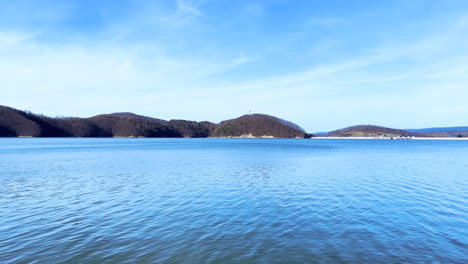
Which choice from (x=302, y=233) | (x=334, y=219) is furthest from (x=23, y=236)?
(x=334, y=219)

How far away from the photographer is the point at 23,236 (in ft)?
39.5

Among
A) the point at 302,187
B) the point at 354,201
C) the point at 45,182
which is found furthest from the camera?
the point at 45,182

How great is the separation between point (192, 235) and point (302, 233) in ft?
15.6

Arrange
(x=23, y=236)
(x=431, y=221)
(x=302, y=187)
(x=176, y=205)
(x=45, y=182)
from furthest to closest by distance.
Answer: (x=45, y=182) → (x=302, y=187) → (x=176, y=205) → (x=431, y=221) → (x=23, y=236)

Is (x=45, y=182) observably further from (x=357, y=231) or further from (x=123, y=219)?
(x=357, y=231)

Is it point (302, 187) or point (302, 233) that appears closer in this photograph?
point (302, 233)

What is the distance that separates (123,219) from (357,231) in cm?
1123

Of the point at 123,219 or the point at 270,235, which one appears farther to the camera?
the point at 123,219

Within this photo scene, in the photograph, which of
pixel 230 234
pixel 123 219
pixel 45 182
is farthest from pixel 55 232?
pixel 45 182

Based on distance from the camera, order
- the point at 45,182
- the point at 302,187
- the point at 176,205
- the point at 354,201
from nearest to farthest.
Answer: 1. the point at 176,205
2. the point at 354,201
3. the point at 302,187
4. the point at 45,182

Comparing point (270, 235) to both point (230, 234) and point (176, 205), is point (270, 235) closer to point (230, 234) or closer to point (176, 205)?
point (230, 234)

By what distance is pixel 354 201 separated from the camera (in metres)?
18.7

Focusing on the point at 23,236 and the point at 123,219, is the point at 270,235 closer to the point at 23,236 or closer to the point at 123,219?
the point at 123,219

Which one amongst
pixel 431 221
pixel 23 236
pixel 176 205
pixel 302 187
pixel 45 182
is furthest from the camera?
pixel 45 182
